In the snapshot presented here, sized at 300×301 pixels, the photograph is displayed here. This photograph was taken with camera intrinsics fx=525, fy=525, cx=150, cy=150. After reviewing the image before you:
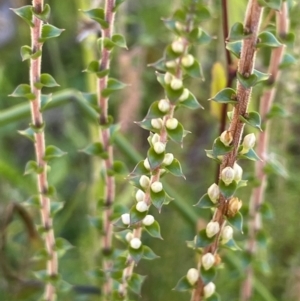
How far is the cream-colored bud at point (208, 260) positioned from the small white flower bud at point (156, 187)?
2.4 inches

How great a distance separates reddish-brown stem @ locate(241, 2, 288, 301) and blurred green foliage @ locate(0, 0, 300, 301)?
0.01 m

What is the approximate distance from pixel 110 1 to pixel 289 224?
0.39 metres

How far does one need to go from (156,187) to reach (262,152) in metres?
0.19

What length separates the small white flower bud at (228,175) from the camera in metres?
0.26

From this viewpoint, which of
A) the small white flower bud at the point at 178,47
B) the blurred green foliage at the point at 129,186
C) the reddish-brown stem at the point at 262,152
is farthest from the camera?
the blurred green foliage at the point at 129,186

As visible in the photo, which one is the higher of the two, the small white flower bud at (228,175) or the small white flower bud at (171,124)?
the small white flower bud at (171,124)

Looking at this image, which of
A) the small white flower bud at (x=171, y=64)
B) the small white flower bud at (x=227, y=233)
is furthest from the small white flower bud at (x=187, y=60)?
the small white flower bud at (x=227, y=233)

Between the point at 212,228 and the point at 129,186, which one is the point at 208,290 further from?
the point at 129,186

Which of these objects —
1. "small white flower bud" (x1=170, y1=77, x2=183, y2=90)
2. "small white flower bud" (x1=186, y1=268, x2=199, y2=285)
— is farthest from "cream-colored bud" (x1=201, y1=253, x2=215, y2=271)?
"small white flower bud" (x1=170, y1=77, x2=183, y2=90)

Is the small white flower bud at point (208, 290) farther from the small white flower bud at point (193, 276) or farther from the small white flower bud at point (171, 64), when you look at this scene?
the small white flower bud at point (171, 64)

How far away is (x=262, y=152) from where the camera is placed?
433mm

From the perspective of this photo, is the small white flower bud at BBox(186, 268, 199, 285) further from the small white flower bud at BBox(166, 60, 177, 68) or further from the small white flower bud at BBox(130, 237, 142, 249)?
the small white flower bud at BBox(166, 60, 177, 68)

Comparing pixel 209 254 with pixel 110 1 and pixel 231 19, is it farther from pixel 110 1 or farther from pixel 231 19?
pixel 231 19

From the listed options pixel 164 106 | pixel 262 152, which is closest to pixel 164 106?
pixel 164 106
